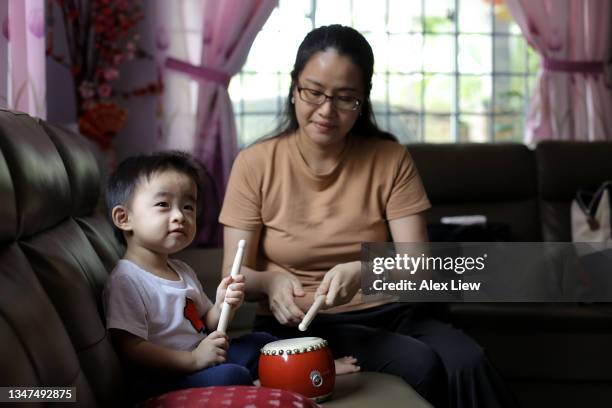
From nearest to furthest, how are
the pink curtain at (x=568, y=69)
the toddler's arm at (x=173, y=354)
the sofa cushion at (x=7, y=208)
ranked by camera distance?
the sofa cushion at (x=7, y=208)
the toddler's arm at (x=173, y=354)
the pink curtain at (x=568, y=69)

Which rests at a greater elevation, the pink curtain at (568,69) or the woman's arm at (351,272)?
the pink curtain at (568,69)

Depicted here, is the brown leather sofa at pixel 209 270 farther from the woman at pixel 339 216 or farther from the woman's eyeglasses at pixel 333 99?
the woman's eyeglasses at pixel 333 99

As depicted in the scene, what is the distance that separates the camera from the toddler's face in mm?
1450

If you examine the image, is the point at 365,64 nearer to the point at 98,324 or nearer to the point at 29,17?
the point at 98,324

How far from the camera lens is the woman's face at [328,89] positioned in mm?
1752

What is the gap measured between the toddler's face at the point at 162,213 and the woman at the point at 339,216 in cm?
28

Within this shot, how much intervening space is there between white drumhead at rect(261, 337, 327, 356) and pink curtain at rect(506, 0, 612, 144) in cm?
263

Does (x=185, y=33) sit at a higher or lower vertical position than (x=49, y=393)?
higher

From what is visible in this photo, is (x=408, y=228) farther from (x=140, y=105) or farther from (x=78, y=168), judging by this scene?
(x=140, y=105)

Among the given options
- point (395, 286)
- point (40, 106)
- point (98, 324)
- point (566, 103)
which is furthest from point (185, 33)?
point (98, 324)

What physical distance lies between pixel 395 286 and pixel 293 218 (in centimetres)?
28

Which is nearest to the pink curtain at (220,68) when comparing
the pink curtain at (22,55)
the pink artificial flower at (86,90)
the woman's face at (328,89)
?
the pink artificial flower at (86,90)

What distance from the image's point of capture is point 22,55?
2.15 meters

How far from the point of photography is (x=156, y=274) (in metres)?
1.49
